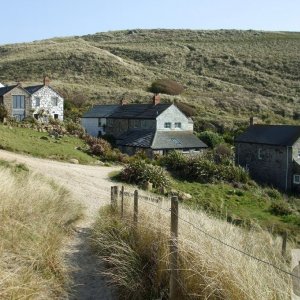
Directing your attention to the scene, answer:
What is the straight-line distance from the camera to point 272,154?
1513 inches

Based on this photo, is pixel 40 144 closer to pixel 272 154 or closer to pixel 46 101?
pixel 46 101

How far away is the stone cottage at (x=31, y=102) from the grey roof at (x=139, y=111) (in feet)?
18.9

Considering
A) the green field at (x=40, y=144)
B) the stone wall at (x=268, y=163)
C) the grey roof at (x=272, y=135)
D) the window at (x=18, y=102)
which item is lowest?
the stone wall at (x=268, y=163)

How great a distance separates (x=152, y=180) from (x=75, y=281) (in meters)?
20.9

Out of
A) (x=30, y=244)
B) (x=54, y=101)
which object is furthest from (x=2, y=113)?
(x=30, y=244)

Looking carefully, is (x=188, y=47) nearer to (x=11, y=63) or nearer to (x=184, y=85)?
(x=184, y=85)

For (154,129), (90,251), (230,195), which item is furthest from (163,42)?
(90,251)

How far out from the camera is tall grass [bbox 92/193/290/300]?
588cm

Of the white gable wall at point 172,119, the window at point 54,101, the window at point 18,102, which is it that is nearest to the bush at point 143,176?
the white gable wall at point 172,119

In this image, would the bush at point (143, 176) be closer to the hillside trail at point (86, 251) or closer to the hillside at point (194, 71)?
the hillside trail at point (86, 251)

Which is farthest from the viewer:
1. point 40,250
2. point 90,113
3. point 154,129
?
point 90,113

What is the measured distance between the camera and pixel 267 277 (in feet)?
19.8

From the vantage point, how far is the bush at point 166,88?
2724 inches

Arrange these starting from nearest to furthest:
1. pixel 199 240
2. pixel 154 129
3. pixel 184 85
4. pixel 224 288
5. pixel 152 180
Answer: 1. pixel 224 288
2. pixel 199 240
3. pixel 152 180
4. pixel 154 129
5. pixel 184 85
